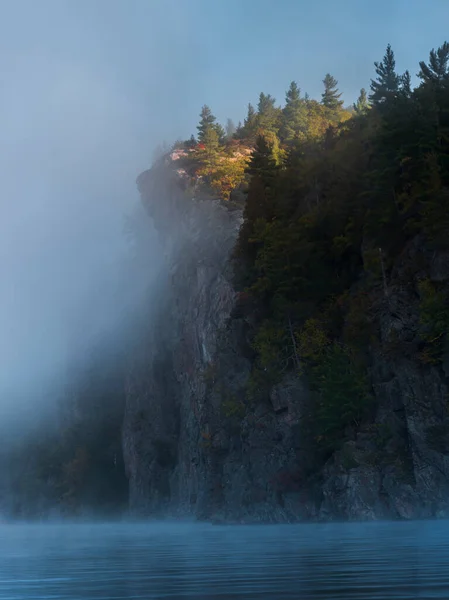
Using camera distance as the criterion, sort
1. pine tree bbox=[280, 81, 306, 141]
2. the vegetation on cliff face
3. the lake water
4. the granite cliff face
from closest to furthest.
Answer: the lake water < the granite cliff face < the vegetation on cliff face < pine tree bbox=[280, 81, 306, 141]

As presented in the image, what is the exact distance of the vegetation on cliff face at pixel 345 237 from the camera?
144 ft

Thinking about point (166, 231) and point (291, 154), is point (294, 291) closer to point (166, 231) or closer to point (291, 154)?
point (291, 154)

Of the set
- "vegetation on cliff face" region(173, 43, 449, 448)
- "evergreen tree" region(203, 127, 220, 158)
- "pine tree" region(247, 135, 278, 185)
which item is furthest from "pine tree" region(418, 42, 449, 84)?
"evergreen tree" region(203, 127, 220, 158)

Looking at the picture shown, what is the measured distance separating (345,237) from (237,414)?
15155 mm

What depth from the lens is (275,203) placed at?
59438mm

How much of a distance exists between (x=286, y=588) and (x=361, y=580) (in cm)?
104

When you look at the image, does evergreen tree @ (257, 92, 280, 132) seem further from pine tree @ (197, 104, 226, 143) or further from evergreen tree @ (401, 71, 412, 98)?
evergreen tree @ (401, 71, 412, 98)

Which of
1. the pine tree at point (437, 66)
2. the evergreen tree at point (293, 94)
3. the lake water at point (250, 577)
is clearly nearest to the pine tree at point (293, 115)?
the evergreen tree at point (293, 94)

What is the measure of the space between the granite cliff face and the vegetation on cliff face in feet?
4.12

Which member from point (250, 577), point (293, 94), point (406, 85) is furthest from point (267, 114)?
point (250, 577)

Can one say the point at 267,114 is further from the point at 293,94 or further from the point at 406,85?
the point at 406,85

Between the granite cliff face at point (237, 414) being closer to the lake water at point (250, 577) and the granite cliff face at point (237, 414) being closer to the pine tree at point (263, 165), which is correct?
the pine tree at point (263, 165)

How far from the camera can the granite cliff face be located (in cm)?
3969

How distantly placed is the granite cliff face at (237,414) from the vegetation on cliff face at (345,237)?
1.26 m
